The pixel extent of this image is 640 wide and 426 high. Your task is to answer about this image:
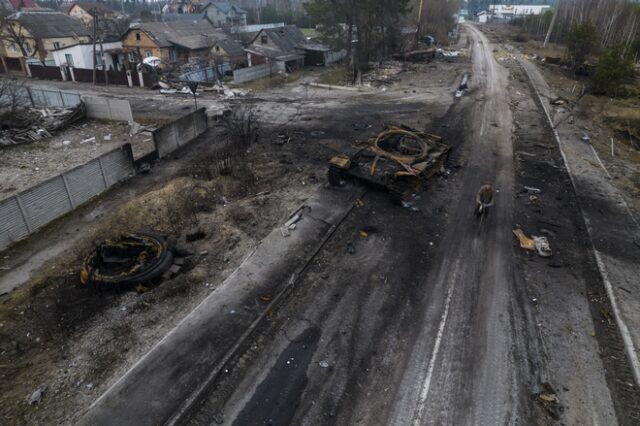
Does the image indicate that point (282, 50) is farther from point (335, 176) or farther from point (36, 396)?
point (36, 396)

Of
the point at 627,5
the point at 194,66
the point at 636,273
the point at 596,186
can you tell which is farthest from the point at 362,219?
the point at 627,5

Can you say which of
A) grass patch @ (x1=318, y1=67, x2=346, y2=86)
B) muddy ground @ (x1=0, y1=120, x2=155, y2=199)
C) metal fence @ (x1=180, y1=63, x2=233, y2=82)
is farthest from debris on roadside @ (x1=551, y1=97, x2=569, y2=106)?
metal fence @ (x1=180, y1=63, x2=233, y2=82)

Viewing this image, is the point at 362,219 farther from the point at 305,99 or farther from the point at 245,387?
the point at 305,99

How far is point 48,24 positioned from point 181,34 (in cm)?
1331

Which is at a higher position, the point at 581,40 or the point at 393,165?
the point at 581,40

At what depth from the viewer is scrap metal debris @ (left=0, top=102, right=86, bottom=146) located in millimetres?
17625

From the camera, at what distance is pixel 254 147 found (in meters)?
16.9

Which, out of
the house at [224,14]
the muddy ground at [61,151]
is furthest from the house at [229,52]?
the house at [224,14]

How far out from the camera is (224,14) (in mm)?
69625

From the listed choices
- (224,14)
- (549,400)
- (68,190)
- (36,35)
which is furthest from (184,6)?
(549,400)

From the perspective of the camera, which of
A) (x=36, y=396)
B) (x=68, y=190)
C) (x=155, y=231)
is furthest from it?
(x=68, y=190)

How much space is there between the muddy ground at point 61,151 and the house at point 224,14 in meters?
57.6

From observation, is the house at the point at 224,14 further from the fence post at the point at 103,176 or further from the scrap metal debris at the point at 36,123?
the fence post at the point at 103,176

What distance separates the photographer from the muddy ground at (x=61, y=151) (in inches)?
565
